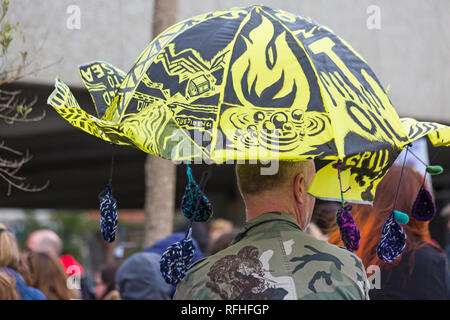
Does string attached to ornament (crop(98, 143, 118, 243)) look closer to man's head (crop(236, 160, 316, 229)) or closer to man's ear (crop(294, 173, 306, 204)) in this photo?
man's head (crop(236, 160, 316, 229))

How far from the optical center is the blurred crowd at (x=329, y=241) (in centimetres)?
359

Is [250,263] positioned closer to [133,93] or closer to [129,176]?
[133,93]

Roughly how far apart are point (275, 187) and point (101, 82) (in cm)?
105

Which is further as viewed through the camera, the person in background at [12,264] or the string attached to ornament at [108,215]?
the person in background at [12,264]

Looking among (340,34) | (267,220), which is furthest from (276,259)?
(340,34)

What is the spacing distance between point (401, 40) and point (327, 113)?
11.0m

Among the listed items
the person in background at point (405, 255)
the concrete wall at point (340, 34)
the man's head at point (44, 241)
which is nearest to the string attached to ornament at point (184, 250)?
the person in background at point (405, 255)

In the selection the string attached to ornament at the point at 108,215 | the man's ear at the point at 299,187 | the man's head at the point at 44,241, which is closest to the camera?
the man's ear at the point at 299,187

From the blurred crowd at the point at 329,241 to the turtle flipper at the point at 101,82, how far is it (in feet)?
5.05

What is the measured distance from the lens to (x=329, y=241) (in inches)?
161

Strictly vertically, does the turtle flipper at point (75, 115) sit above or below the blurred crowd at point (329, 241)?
above

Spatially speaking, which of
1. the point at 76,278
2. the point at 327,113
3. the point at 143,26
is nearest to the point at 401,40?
the point at 143,26

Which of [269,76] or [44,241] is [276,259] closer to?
[269,76]

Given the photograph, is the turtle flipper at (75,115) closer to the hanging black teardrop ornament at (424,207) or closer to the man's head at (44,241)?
the hanging black teardrop ornament at (424,207)
